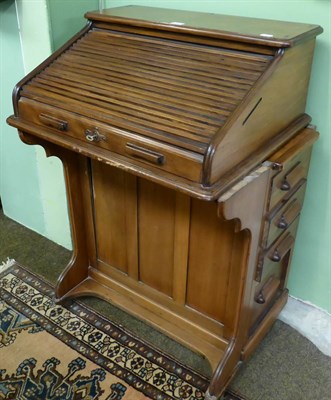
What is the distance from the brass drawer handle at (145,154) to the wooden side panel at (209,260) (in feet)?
1.28

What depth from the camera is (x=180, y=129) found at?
4.03ft

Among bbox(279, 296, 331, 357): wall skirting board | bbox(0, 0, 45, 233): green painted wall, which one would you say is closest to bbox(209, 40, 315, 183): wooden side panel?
bbox(279, 296, 331, 357): wall skirting board

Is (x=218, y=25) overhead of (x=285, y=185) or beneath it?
overhead

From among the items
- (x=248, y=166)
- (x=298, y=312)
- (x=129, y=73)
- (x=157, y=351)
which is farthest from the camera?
(x=298, y=312)

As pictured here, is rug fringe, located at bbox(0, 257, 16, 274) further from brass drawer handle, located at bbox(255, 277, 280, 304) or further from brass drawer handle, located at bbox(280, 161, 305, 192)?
brass drawer handle, located at bbox(280, 161, 305, 192)

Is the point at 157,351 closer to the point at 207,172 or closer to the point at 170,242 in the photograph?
the point at 170,242

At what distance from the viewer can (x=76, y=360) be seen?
1.86 meters

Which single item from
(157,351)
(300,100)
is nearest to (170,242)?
(157,351)

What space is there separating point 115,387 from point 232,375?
0.46m

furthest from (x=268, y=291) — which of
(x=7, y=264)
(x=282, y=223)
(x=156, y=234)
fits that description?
(x=7, y=264)

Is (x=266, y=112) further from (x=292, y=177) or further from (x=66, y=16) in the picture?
(x=66, y=16)

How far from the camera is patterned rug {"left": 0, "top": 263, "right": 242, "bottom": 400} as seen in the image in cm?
173

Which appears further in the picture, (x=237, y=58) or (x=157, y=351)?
(x=157, y=351)

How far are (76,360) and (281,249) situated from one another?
96 centimetres
